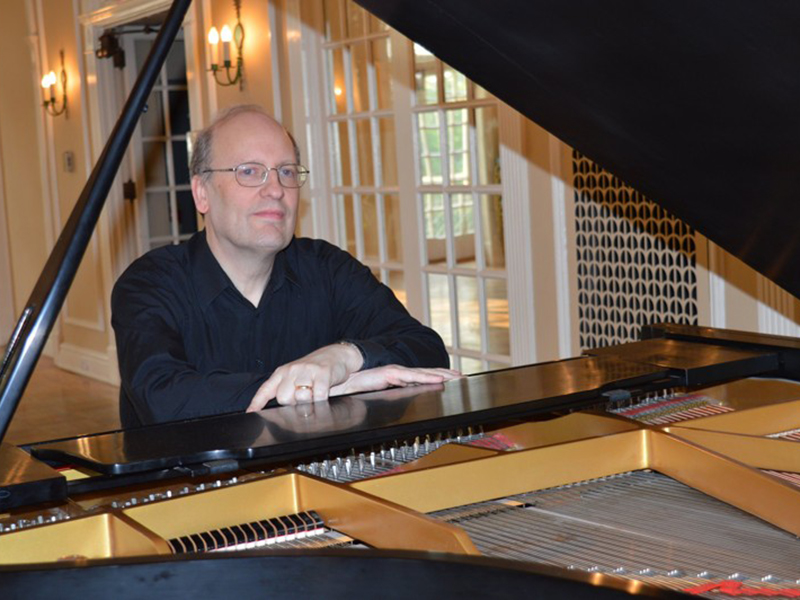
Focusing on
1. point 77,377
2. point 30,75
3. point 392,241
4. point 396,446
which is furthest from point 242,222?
point 30,75

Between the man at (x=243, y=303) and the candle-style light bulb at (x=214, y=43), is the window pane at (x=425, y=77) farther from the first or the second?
the man at (x=243, y=303)

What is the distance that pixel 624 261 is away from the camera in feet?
13.4

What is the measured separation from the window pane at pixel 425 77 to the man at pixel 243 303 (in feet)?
8.20

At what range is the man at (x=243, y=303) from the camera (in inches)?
84.5

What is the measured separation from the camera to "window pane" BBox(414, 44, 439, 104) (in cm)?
502

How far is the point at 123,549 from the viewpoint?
1.26 m

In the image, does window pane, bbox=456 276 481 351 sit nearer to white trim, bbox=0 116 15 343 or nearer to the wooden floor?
the wooden floor

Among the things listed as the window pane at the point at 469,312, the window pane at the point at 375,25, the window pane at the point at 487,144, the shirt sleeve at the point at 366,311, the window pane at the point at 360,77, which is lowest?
the window pane at the point at 469,312

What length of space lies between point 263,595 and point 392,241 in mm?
4578

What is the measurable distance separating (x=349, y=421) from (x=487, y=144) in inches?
127

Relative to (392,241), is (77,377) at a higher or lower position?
lower

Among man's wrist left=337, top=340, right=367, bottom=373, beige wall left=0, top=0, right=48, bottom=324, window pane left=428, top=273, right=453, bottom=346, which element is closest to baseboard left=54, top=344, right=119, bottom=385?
beige wall left=0, top=0, right=48, bottom=324

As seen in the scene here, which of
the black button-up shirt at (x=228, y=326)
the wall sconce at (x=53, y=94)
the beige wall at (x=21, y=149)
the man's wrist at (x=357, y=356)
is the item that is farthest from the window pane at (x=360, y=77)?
the beige wall at (x=21, y=149)

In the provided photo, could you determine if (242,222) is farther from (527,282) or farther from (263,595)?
(527,282)
